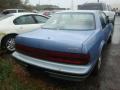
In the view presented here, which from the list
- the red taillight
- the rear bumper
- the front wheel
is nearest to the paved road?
the rear bumper

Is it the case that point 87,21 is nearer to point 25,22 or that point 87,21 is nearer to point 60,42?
point 60,42

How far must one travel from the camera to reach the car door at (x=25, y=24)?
6511 millimetres

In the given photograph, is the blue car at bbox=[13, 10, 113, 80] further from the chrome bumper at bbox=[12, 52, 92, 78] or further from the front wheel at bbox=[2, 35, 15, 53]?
the front wheel at bbox=[2, 35, 15, 53]

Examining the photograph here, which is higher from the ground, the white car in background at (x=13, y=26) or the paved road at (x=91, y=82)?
the white car in background at (x=13, y=26)

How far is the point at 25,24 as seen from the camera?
22.2 feet

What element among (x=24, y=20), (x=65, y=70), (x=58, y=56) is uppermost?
(x=24, y=20)

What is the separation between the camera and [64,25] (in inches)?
185

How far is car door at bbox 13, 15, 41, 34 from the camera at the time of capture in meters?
6.51

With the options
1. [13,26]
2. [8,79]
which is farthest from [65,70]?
[13,26]

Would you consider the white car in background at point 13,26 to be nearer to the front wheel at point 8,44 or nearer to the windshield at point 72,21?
the front wheel at point 8,44

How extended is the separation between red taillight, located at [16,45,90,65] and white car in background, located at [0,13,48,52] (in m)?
2.46

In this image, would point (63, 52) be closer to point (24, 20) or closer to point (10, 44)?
point (10, 44)

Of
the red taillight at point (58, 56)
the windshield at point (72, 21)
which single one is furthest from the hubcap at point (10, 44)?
the red taillight at point (58, 56)

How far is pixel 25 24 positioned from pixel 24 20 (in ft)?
0.60
